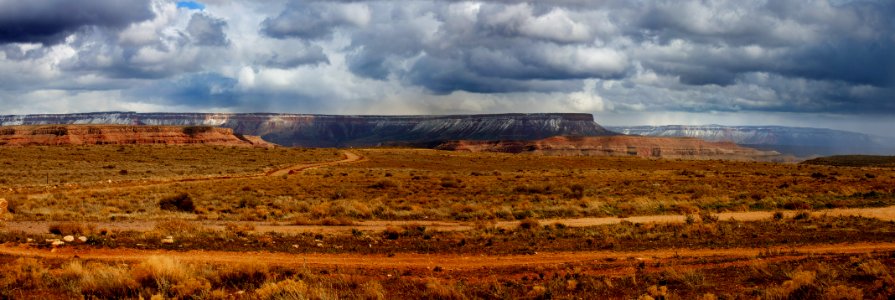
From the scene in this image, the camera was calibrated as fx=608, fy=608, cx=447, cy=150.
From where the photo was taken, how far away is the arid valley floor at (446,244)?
11.8 meters

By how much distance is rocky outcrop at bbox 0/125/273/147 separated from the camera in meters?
138

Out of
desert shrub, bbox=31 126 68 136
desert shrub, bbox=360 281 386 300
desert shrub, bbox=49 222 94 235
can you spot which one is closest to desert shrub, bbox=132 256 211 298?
desert shrub, bbox=360 281 386 300

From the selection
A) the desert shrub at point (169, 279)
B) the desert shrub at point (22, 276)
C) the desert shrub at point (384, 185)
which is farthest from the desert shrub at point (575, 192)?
the desert shrub at point (22, 276)

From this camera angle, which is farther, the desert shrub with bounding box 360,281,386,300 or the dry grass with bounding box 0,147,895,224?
the dry grass with bounding box 0,147,895,224

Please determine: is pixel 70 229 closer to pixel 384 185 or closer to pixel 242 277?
pixel 242 277

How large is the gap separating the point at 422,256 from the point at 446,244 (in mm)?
2249

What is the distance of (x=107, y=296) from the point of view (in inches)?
459

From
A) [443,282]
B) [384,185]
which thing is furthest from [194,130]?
[443,282]

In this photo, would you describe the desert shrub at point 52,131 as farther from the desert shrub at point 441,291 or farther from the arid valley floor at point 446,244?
the desert shrub at point 441,291

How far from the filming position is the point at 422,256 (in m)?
17.5

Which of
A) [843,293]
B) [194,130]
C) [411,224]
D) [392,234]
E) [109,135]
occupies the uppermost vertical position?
[843,293]

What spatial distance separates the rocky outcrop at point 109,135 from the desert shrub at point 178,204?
126 m

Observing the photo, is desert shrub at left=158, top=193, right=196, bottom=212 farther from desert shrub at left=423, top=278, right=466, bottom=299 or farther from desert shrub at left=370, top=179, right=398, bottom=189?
desert shrub at left=423, top=278, right=466, bottom=299

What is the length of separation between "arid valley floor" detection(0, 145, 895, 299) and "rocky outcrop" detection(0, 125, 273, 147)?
116449mm
